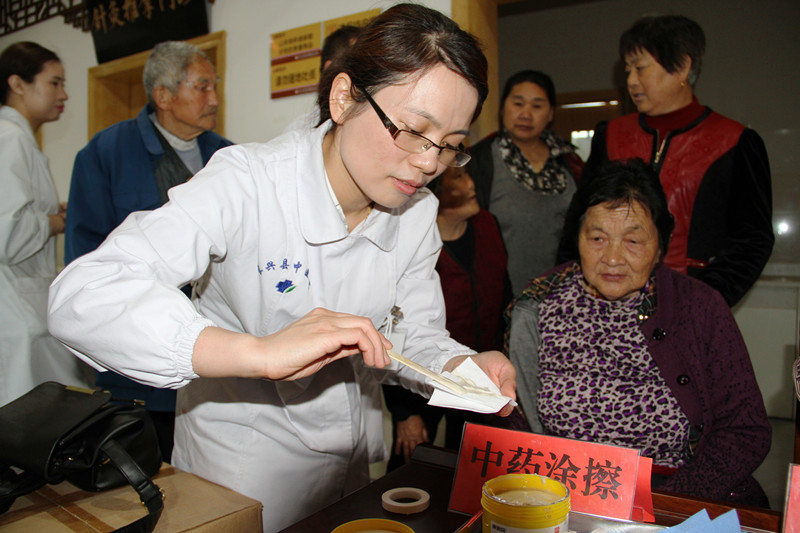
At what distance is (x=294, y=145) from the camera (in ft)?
3.89

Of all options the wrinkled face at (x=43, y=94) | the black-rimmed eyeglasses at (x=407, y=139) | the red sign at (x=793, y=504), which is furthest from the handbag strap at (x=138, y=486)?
the wrinkled face at (x=43, y=94)

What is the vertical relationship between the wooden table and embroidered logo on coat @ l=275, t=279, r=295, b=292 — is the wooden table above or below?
below

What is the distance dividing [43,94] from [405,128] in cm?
235

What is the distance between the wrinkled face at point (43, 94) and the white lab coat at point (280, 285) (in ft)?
6.53

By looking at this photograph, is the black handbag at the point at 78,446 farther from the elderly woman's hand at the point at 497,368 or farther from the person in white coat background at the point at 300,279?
the elderly woman's hand at the point at 497,368

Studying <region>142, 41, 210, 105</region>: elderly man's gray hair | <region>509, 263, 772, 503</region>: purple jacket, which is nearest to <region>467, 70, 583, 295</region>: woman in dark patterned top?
<region>509, 263, 772, 503</region>: purple jacket

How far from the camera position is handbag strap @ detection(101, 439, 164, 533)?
2.75ft

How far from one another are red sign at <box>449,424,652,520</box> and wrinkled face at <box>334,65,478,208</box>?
46 centimetres

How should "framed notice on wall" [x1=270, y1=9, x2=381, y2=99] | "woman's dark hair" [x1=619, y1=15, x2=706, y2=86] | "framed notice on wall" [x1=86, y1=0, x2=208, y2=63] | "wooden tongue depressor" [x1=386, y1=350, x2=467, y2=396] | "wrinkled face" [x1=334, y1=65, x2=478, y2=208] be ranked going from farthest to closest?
1. "framed notice on wall" [x1=86, y1=0, x2=208, y2=63]
2. "framed notice on wall" [x1=270, y1=9, x2=381, y2=99]
3. "woman's dark hair" [x1=619, y1=15, x2=706, y2=86]
4. "wrinkled face" [x1=334, y1=65, x2=478, y2=208]
5. "wooden tongue depressor" [x1=386, y1=350, x2=467, y2=396]

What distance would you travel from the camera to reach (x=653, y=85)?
7.11 feet

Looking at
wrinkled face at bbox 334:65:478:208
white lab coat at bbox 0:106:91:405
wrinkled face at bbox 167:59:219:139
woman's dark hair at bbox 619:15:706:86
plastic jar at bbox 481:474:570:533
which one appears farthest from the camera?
wrinkled face at bbox 167:59:219:139

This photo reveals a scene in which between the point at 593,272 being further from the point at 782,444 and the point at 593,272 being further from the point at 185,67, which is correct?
the point at 782,444

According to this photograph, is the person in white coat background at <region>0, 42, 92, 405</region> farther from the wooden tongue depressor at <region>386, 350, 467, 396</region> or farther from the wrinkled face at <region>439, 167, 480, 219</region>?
the wooden tongue depressor at <region>386, 350, 467, 396</region>

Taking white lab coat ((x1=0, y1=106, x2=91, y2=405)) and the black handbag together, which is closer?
the black handbag
